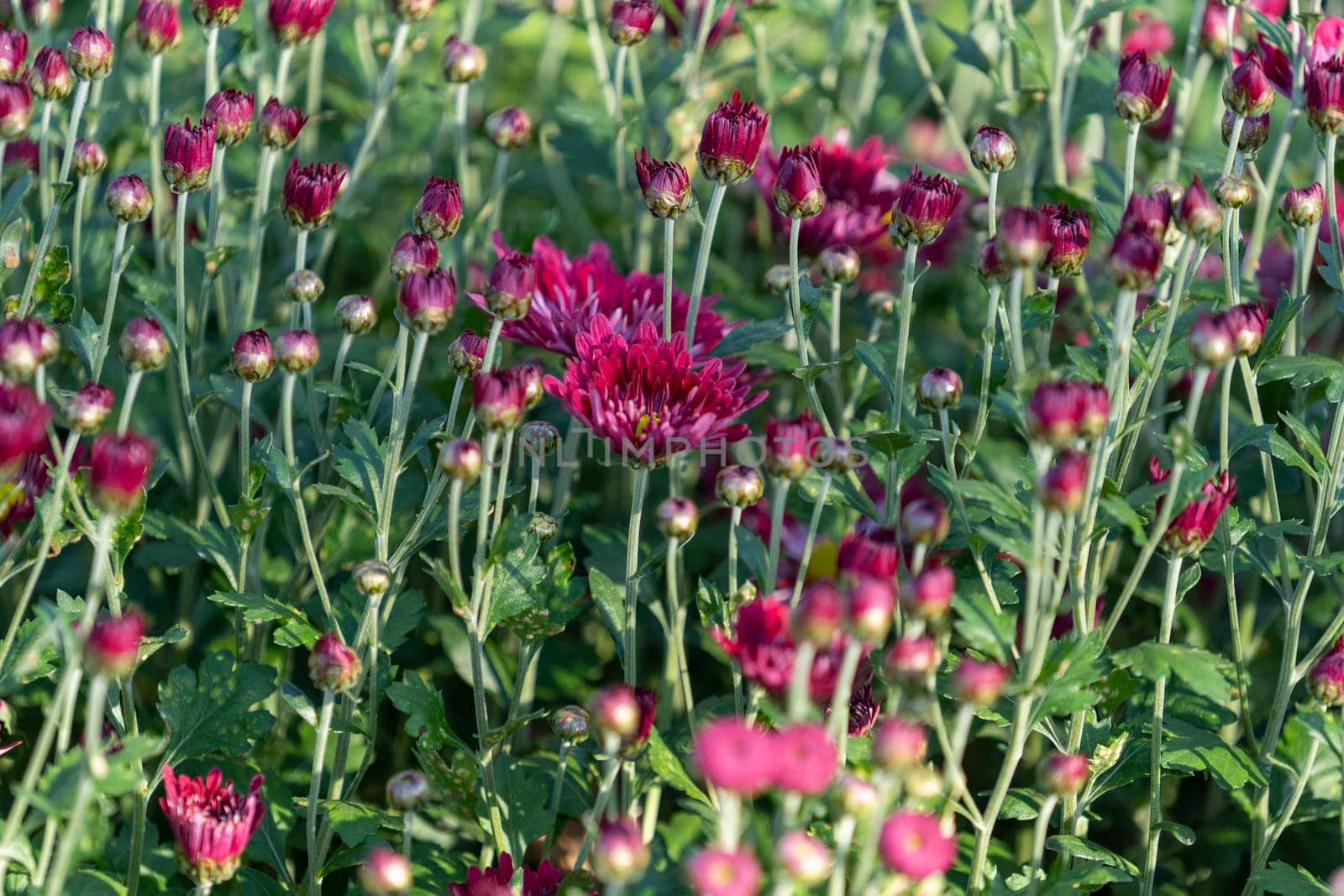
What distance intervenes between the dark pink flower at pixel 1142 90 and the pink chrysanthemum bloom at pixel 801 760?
0.93 m

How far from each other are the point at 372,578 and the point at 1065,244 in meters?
0.79

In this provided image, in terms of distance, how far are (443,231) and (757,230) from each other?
108 centimetres

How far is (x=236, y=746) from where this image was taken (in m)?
1.57

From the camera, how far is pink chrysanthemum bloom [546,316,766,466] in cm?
147

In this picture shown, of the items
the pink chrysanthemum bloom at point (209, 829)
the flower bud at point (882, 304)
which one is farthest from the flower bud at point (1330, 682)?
the pink chrysanthemum bloom at point (209, 829)

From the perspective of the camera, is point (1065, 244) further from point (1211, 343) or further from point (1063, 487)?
point (1063, 487)

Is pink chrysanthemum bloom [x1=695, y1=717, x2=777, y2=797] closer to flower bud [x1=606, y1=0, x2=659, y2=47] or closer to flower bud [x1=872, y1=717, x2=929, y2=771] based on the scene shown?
flower bud [x1=872, y1=717, x2=929, y2=771]

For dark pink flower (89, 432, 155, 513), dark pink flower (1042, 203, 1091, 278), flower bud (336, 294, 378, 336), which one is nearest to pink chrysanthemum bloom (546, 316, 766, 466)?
flower bud (336, 294, 378, 336)

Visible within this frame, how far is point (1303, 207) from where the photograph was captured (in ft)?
5.12

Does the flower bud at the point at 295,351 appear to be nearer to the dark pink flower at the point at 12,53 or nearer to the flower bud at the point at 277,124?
the flower bud at the point at 277,124

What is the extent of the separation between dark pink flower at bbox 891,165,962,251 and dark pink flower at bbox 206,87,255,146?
755mm

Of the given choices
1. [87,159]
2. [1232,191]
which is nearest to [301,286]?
[87,159]

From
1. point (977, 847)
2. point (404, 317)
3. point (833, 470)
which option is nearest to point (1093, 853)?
point (977, 847)

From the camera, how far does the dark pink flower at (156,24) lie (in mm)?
1747
